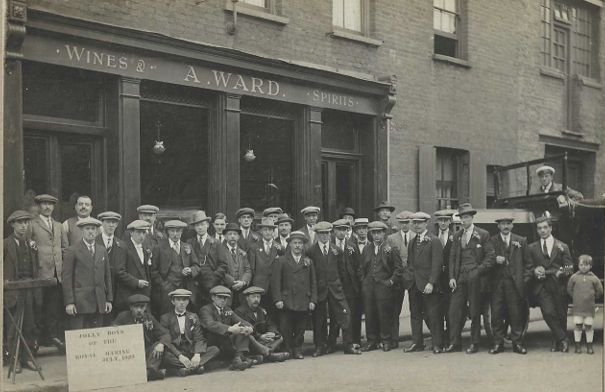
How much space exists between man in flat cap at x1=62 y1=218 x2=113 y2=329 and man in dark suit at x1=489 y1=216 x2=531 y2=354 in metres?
4.41

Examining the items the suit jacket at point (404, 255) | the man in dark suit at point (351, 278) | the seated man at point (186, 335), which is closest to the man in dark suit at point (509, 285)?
the suit jacket at point (404, 255)

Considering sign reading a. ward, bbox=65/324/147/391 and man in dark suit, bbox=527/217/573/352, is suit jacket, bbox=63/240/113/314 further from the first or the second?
man in dark suit, bbox=527/217/573/352

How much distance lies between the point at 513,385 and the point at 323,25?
6256 mm

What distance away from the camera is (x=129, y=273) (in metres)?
7.50

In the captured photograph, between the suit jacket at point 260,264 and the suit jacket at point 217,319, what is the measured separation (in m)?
0.65

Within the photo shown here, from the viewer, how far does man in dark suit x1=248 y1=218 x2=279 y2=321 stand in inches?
331

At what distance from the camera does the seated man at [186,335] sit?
722cm

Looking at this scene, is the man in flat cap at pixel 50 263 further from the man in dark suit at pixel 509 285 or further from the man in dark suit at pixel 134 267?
the man in dark suit at pixel 509 285

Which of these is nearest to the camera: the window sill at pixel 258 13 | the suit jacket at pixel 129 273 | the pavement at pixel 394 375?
the pavement at pixel 394 375

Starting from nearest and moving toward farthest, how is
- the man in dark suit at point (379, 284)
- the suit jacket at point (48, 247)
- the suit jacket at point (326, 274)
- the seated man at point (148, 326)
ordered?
the seated man at point (148, 326)
the suit jacket at point (48, 247)
the suit jacket at point (326, 274)
the man in dark suit at point (379, 284)

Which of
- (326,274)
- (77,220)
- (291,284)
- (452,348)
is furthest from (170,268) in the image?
(452,348)

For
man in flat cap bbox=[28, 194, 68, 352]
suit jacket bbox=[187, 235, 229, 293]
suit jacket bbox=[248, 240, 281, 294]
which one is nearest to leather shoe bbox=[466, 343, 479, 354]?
suit jacket bbox=[248, 240, 281, 294]

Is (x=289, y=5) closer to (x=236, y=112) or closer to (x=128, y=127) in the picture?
(x=236, y=112)

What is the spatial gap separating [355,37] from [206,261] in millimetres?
4863
